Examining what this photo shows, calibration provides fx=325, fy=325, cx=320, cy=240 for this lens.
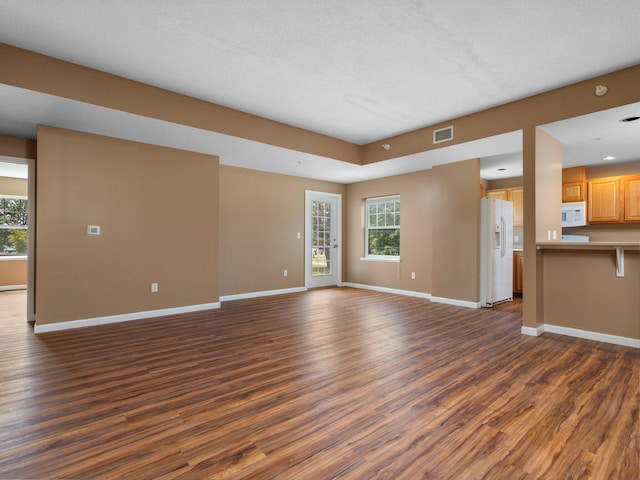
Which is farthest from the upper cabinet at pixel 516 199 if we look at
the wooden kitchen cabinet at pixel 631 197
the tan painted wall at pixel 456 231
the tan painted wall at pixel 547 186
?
the tan painted wall at pixel 547 186

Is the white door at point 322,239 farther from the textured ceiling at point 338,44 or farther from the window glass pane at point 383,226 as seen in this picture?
the textured ceiling at point 338,44

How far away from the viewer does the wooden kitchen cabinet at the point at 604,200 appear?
5.57m

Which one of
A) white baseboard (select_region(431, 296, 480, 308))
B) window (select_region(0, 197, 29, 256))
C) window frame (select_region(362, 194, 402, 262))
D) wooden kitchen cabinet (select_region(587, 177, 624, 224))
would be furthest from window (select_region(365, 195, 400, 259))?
window (select_region(0, 197, 29, 256))

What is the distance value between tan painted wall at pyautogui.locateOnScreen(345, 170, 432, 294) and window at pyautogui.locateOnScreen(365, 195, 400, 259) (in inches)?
6.6

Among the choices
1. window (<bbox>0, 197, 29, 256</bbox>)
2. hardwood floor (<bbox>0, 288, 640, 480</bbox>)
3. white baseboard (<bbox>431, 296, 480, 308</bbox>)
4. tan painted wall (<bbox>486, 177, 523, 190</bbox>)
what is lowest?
A: hardwood floor (<bbox>0, 288, 640, 480</bbox>)

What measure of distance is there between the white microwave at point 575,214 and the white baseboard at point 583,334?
9.69 ft

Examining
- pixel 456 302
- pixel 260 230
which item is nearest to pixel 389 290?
pixel 456 302

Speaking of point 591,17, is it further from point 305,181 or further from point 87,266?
point 87,266

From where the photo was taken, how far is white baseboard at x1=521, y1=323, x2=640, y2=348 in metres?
3.45

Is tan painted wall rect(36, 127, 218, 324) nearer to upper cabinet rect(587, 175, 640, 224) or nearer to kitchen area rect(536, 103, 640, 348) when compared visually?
kitchen area rect(536, 103, 640, 348)

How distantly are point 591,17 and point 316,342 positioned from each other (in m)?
3.69

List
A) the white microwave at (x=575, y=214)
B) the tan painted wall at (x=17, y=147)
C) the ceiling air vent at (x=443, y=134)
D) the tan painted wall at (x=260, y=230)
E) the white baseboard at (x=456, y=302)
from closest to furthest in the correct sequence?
the tan painted wall at (x=17, y=147) < the ceiling air vent at (x=443, y=134) < the white baseboard at (x=456, y=302) < the white microwave at (x=575, y=214) < the tan painted wall at (x=260, y=230)

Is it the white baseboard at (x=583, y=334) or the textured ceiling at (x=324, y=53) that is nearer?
the textured ceiling at (x=324, y=53)

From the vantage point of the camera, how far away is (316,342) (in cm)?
351
